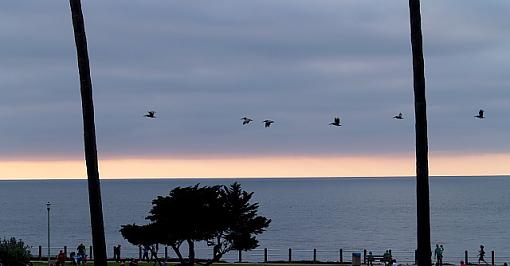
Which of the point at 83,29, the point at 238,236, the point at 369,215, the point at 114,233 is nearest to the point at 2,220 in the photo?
the point at 114,233

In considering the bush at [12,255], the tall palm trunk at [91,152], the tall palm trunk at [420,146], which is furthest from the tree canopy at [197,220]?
the tall palm trunk at [420,146]

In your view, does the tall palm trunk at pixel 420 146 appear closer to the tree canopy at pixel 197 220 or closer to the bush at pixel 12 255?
the tree canopy at pixel 197 220

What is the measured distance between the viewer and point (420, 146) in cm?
1822

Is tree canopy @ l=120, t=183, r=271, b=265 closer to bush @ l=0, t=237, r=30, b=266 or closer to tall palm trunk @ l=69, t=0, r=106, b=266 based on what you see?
bush @ l=0, t=237, r=30, b=266

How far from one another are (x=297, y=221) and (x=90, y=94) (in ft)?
464

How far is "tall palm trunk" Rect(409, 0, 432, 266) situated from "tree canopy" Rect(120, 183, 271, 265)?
660 inches

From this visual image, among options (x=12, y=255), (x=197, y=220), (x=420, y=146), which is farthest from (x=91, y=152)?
(x=12, y=255)

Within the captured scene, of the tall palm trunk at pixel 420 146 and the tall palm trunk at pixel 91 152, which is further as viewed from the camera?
the tall palm trunk at pixel 91 152

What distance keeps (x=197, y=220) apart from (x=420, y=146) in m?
17.2

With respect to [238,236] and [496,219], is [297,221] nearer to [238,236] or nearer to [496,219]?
[496,219]

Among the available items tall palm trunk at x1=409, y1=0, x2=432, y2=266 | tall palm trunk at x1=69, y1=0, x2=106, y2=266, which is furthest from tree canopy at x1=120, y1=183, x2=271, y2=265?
tall palm trunk at x1=409, y1=0, x2=432, y2=266

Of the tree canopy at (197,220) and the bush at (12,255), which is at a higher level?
the tree canopy at (197,220)

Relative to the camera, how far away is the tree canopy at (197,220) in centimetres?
3431

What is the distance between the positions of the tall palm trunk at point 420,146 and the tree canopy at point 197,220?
16766 millimetres
